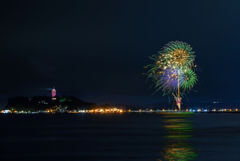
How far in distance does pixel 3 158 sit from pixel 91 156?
7.07 meters

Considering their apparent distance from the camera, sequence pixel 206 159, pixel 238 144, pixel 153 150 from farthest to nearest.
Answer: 1. pixel 238 144
2. pixel 153 150
3. pixel 206 159

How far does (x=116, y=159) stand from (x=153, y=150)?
685 centimetres

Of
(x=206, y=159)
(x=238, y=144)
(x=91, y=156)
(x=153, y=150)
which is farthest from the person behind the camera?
(x=238, y=144)

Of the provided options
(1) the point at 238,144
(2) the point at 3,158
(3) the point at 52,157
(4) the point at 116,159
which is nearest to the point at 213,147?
(1) the point at 238,144

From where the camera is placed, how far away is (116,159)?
39312 mm

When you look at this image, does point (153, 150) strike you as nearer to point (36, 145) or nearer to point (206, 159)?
point (206, 159)

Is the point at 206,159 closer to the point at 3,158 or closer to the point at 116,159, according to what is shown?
the point at 116,159

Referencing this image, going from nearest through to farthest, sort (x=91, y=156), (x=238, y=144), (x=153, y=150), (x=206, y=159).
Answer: (x=206, y=159) → (x=91, y=156) → (x=153, y=150) → (x=238, y=144)

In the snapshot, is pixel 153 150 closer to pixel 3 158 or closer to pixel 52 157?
pixel 52 157

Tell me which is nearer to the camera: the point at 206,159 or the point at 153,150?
the point at 206,159

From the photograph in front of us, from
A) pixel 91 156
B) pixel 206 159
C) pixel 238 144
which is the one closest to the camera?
pixel 206 159

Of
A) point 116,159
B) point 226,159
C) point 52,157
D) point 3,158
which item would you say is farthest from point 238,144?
point 3,158

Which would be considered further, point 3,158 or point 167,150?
point 167,150

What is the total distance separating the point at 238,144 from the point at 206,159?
13.4 m
